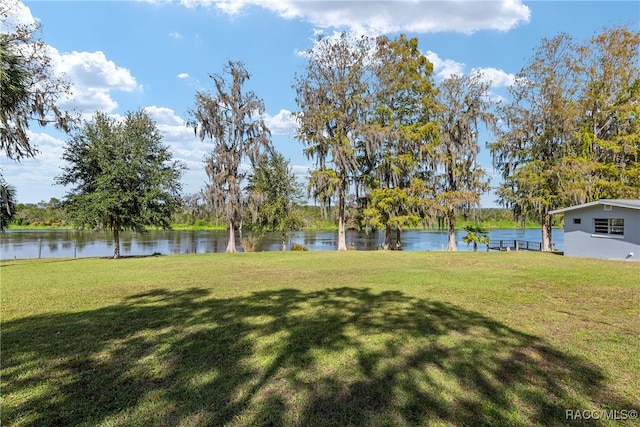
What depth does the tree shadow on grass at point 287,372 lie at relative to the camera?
2740 millimetres

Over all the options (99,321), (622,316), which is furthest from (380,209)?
(99,321)

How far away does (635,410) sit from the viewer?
9.20 ft

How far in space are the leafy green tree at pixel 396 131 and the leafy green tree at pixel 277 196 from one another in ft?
20.6

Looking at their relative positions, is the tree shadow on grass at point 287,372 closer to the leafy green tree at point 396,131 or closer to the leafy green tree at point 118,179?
the leafy green tree at point 118,179

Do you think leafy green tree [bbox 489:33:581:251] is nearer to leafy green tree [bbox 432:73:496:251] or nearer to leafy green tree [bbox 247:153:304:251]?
leafy green tree [bbox 432:73:496:251]

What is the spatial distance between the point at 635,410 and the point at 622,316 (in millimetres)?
3447

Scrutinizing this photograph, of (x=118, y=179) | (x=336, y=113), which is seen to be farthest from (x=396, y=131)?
(x=118, y=179)

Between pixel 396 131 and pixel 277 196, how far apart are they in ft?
32.3

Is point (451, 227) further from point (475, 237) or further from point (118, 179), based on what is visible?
point (118, 179)

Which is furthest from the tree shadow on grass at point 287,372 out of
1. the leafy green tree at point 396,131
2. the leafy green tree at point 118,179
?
the leafy green tree at point 396,131

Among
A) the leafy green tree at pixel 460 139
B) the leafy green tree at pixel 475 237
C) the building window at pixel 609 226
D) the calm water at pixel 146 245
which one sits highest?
the leafy green tree at pixel 460 139

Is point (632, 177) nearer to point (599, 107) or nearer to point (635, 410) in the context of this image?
point (599, 107)

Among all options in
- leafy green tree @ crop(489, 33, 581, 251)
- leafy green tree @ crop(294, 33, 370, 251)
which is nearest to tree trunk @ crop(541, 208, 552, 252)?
leafy green tree @ crop(489, 33, 581, 251)

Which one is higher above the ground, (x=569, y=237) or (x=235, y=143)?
(x=235, y=143)
